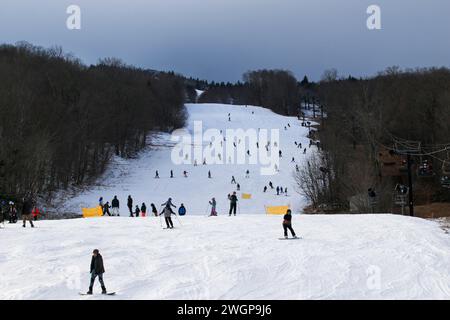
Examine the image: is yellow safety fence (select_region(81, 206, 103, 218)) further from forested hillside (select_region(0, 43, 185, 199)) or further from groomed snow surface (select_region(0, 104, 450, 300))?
groomed snow surface (select_region(0, 104, 450, 300))

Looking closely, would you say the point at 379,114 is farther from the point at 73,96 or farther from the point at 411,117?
the point at 73,96

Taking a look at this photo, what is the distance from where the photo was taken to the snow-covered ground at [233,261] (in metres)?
13.6

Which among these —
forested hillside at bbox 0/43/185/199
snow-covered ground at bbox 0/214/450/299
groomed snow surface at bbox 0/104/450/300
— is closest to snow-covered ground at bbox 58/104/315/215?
forested hillside at bbox 0/43/185/199

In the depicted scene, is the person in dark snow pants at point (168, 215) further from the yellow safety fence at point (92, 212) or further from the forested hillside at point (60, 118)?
the forested hillside at point (60, 118)

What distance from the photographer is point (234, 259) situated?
17.7 metres

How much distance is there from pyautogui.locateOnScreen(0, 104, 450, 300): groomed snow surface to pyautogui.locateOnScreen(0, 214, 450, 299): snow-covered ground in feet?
0.10

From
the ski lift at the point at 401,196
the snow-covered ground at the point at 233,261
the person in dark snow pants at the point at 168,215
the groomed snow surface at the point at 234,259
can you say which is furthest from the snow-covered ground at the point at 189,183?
the snow-covered ground at the point at 233,261

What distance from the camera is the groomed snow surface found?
44.9 feet

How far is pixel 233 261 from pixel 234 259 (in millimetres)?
331

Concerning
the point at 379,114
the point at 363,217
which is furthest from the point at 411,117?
the point at 363,217

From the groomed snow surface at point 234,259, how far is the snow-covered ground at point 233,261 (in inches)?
1.2

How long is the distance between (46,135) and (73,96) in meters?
18.6

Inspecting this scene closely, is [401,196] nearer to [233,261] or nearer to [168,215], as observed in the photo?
[168,215]

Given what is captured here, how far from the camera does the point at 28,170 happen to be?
4706 cm
